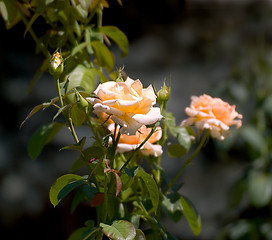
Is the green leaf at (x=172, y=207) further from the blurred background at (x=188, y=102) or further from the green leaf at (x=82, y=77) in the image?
the blurred background at (x=188, y=102)

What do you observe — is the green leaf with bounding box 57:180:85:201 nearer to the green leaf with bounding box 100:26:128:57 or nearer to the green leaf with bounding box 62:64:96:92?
the green leaf with bounding box 62:64:96:92

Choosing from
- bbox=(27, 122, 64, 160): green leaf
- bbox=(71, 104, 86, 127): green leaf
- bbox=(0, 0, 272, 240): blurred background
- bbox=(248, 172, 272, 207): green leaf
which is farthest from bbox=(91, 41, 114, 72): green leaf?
bbox=(248, 172, 272, 207): green leaf

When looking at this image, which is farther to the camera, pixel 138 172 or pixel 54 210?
pixel 54 210

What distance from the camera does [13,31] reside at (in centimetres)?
187

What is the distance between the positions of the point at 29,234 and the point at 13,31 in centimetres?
86

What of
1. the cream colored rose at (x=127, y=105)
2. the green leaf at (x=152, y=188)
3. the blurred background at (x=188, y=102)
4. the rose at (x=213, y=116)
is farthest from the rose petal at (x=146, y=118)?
the blurred background at (x=188, y=102)

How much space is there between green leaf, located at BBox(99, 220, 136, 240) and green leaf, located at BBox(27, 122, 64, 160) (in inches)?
12.1

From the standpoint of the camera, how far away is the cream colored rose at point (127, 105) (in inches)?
21.6

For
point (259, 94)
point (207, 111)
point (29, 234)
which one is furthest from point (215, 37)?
point (207, 111)

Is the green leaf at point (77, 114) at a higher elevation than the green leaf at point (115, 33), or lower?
higher

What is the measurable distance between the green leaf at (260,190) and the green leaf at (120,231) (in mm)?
1369

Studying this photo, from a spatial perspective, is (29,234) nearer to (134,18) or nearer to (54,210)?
(54,210)

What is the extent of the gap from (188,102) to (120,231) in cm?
156

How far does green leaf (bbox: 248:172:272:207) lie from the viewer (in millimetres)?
1843
